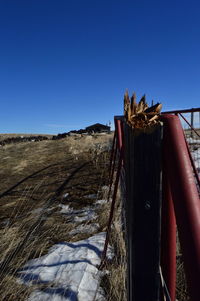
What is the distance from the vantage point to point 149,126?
0.92m

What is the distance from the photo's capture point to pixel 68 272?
2221 mm

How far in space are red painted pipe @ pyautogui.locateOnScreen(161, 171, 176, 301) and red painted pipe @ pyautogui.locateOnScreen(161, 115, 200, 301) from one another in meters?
0.13

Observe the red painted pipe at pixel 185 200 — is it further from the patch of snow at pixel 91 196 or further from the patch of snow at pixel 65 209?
the patch of snow at pixel 91 196

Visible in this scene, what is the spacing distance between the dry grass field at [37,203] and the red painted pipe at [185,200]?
5.61 ft

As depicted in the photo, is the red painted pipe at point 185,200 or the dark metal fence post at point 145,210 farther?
the dark metal fence post at point 145,210

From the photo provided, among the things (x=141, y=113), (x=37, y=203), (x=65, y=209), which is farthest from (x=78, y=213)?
(x=141, y=113)

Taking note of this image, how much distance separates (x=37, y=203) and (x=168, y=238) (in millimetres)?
4303

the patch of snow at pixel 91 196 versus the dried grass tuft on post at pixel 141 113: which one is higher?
the dried grass tuft on post at pixel 141 113

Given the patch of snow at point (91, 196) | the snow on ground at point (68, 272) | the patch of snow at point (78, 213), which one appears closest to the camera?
the snow on ground at point (68, 272)

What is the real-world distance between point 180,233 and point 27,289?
69.8 inches

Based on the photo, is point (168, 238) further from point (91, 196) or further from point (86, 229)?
point (91, 196)

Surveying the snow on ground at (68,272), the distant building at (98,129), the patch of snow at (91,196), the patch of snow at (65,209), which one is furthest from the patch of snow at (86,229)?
the distant building at (98,129)

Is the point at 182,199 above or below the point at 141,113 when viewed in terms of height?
below

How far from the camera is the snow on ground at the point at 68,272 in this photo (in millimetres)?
1902
